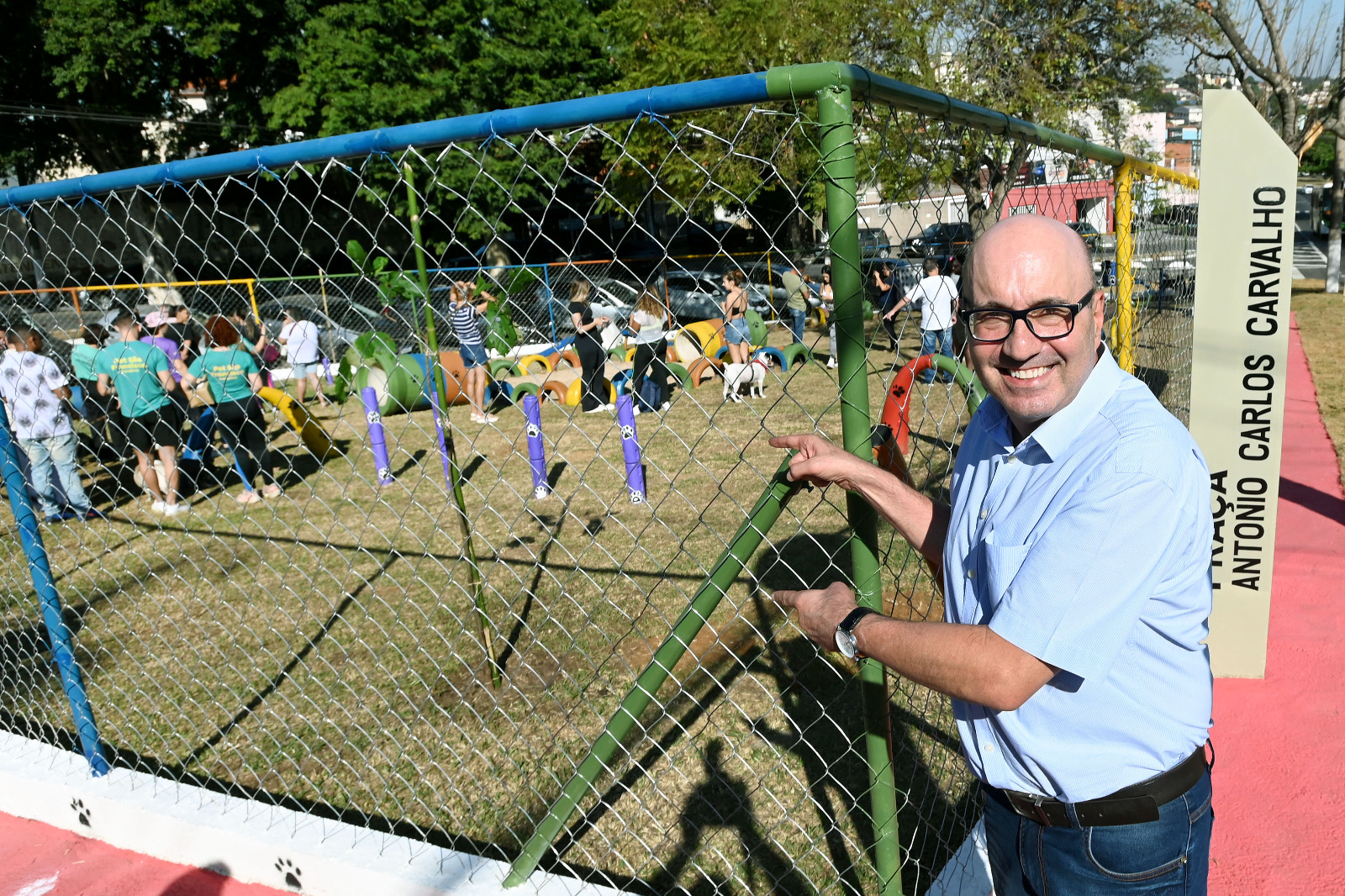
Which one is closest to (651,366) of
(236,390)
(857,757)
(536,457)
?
(536,457)

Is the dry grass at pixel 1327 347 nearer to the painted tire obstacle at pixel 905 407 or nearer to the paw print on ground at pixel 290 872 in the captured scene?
the painted tire obstacle at pixel 905 407

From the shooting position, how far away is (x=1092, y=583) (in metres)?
1.30

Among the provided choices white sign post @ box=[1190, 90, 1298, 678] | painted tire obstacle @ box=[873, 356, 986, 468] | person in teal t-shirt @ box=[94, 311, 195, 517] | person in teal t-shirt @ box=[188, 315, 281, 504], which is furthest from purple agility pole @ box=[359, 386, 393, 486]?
white sign post @ box=[1190, 90, 1298, 678]

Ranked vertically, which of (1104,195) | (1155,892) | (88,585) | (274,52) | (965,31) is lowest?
(88,585)

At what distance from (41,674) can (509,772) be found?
2959 mm

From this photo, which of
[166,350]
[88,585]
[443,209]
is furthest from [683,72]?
[88,585]

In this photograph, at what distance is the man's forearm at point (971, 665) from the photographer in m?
1.34

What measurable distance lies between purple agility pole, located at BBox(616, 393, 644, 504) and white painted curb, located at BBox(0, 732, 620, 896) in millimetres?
3628

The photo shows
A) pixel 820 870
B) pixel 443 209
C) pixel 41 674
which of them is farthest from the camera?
pixel 443 209

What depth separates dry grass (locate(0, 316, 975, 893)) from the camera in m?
3.14

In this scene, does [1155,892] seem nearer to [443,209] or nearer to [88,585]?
[88,585]

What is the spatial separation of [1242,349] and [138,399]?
7.62 meters

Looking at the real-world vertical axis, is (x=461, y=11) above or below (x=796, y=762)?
above

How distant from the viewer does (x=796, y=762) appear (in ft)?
11.6
